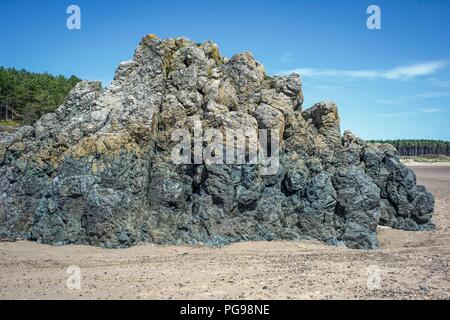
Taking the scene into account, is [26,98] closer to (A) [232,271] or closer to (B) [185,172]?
(B) [185,172]

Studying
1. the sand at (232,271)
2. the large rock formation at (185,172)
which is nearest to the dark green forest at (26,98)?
the large rock formation at (185,172)

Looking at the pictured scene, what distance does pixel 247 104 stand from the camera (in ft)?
78.6

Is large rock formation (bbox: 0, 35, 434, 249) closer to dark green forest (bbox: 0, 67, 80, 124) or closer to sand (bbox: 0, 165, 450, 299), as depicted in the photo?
sand (bbox: 0, 165, 450, 299)

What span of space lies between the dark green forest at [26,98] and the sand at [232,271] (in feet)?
215

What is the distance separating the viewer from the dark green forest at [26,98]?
261 ft

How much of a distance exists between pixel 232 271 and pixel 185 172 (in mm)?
7499

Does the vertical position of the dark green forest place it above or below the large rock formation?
above

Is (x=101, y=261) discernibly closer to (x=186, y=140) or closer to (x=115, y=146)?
(x=115, y=146)

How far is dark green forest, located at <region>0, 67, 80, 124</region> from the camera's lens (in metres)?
79.5

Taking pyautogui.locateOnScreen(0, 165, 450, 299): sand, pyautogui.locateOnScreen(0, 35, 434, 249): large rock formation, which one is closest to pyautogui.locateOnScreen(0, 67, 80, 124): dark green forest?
pyautogui.locateOnScreen(0, 35, 434, 249): large rock formation

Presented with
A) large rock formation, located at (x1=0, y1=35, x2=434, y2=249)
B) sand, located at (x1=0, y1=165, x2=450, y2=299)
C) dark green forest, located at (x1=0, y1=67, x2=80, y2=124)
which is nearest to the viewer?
sand, located at (x1=0, y1=165, x2=450, y2=299)

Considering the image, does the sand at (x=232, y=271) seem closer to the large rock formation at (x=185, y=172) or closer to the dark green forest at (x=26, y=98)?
the large rock formation at (x=185, y=172)

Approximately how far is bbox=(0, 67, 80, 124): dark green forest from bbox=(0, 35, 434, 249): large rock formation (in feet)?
195
